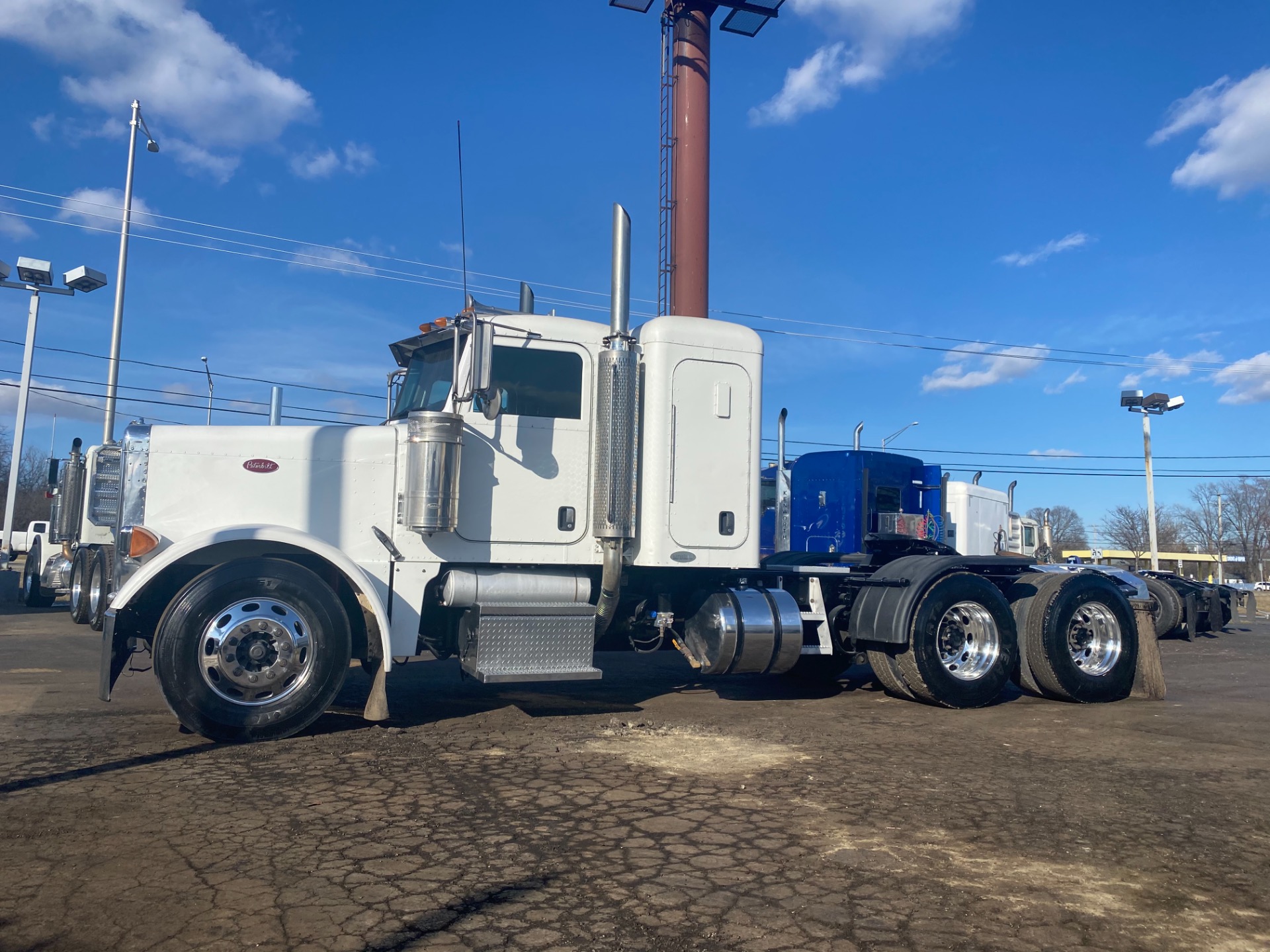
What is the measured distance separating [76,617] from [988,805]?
1536cm

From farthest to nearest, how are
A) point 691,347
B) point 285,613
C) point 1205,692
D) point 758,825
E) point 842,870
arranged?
point 1205,692
point 691,347
point 285,613
point 758,825
point 842,870

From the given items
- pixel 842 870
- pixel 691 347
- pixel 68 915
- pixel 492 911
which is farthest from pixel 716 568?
pixel 68 915

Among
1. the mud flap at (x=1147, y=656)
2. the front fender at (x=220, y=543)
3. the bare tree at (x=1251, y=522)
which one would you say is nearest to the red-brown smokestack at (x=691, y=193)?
the mud flap at (x=1147, y=656)

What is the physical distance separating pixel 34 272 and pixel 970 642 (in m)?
33.6

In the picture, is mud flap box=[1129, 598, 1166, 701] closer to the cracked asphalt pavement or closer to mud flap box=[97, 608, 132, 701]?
the cracked asphalt pavement

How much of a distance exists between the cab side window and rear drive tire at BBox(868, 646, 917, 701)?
340 centimetres

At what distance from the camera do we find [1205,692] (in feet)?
32.3

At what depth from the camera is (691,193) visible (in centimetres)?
1872

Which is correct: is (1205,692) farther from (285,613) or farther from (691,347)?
(285,613)

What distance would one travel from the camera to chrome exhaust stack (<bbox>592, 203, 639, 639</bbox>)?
7.25 meters

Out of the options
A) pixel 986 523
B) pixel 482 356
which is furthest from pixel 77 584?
pixel 986 523

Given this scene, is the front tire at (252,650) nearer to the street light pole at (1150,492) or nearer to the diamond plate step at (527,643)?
the diamond plate step at (527,643)

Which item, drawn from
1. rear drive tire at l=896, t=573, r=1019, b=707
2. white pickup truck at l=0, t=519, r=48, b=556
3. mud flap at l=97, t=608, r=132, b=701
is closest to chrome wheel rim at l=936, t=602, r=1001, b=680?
rear drive tire at l=896, t=573, r=1019, b=707

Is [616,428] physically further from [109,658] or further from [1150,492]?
[1150,492]
